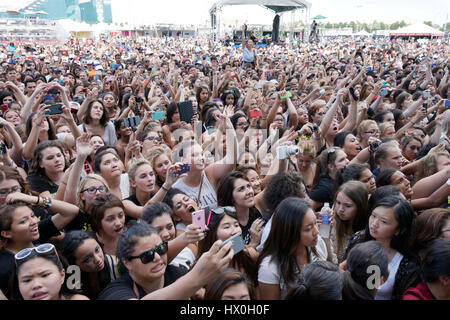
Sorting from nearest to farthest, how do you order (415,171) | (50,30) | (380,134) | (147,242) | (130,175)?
(147,242) → (130,175) → (415,171) → (380,134) → (50,30)

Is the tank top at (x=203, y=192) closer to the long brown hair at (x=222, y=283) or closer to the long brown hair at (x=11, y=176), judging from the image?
the long brown hair at (x=11, y=176)

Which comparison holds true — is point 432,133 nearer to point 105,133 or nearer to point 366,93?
point 366,93

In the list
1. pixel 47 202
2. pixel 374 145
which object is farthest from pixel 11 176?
pixel 374 145

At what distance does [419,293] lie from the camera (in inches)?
75.5

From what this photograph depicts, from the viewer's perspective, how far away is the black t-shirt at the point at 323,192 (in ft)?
11.2

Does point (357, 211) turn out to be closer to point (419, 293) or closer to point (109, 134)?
point (419, 293)

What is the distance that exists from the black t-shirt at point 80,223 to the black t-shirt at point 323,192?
1.90 m

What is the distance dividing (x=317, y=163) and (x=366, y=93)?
4424mm

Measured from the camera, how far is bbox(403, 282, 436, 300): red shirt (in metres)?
1.90

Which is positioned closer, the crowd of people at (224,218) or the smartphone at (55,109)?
the crowd of people at (224,218)

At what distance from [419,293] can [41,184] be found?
3.10 m

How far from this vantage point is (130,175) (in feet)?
11.1

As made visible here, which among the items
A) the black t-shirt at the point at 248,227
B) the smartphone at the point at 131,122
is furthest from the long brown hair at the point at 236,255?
the smartphone at the point at 131,122

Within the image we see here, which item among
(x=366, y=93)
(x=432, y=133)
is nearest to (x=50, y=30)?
(x=366, y=93)
